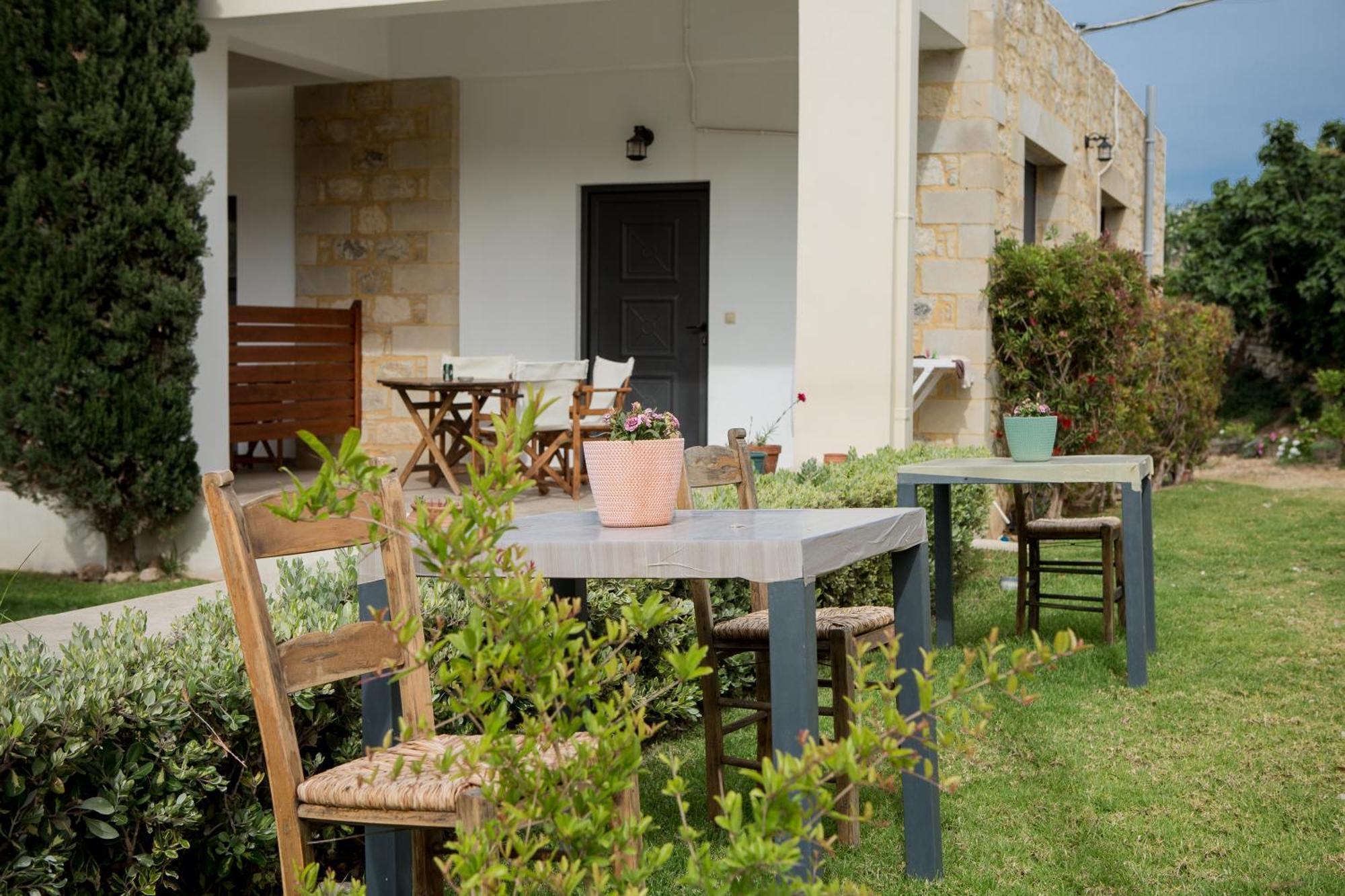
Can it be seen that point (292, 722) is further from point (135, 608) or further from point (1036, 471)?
point (1036, 471)

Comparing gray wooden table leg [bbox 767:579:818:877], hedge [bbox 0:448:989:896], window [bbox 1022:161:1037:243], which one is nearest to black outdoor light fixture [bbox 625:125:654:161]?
window [bbox 1022:161:1037:243]

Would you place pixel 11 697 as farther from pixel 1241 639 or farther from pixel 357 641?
pixel 1241 639

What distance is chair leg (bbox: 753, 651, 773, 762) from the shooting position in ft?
10.9

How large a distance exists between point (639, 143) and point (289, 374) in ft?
9.33

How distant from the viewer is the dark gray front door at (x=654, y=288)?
9586 mm

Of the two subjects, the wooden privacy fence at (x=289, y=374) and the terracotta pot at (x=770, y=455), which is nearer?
the terracotta pot at (x=770, y=455)

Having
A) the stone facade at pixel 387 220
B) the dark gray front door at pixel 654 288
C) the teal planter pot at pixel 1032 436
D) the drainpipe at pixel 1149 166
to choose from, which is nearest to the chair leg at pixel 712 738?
the teal planter pot at pixel 1032 436

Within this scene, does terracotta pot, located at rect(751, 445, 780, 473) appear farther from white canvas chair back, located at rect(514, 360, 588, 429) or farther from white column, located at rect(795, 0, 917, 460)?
white canvas chair back, located at rect(514, 360, 588, 429)

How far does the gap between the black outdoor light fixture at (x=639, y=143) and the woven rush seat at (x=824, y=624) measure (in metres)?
6.37

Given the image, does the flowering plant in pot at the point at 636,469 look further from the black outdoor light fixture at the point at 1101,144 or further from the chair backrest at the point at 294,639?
the black outdoor light fixture at the point at 1101,144

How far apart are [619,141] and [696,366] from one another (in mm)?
1661

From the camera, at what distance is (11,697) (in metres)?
2.23

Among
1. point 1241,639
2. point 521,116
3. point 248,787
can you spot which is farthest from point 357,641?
point 521,116

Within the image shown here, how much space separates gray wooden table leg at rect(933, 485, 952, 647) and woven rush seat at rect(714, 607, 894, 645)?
1.55m
